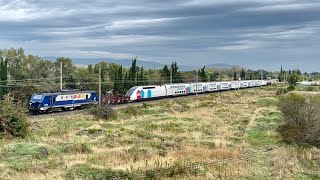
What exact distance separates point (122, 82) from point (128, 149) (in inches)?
2888

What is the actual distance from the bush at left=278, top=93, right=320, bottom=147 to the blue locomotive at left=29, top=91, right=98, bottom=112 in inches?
1174

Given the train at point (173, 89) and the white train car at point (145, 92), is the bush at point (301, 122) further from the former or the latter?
the train at point (173, 89)

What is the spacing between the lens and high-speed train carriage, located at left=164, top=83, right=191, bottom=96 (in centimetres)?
8285

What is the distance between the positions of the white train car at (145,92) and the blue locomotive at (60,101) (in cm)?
1142

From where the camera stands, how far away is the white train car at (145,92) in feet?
235

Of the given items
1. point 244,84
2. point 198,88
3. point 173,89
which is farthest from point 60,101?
point 244,84

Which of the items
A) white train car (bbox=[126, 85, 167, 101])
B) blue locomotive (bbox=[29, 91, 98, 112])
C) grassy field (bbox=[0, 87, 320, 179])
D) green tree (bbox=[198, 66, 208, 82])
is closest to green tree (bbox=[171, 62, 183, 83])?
green tree (bbox=[198, 66, 208, 82])

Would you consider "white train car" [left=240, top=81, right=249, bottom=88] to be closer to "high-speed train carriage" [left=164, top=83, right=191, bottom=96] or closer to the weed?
"high-speed train carriage" [left=164, top=83, right=191, bottom=96]

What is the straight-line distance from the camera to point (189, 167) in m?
17.4

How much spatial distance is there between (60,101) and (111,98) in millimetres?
14324

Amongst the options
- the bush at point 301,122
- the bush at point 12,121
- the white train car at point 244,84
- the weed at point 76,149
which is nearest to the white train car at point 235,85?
the white train car at point 244,84

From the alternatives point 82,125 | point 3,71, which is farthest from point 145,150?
point 3,71

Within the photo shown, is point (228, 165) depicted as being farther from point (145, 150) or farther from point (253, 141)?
point (253, 141)

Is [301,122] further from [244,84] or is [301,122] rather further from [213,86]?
[244,84]
